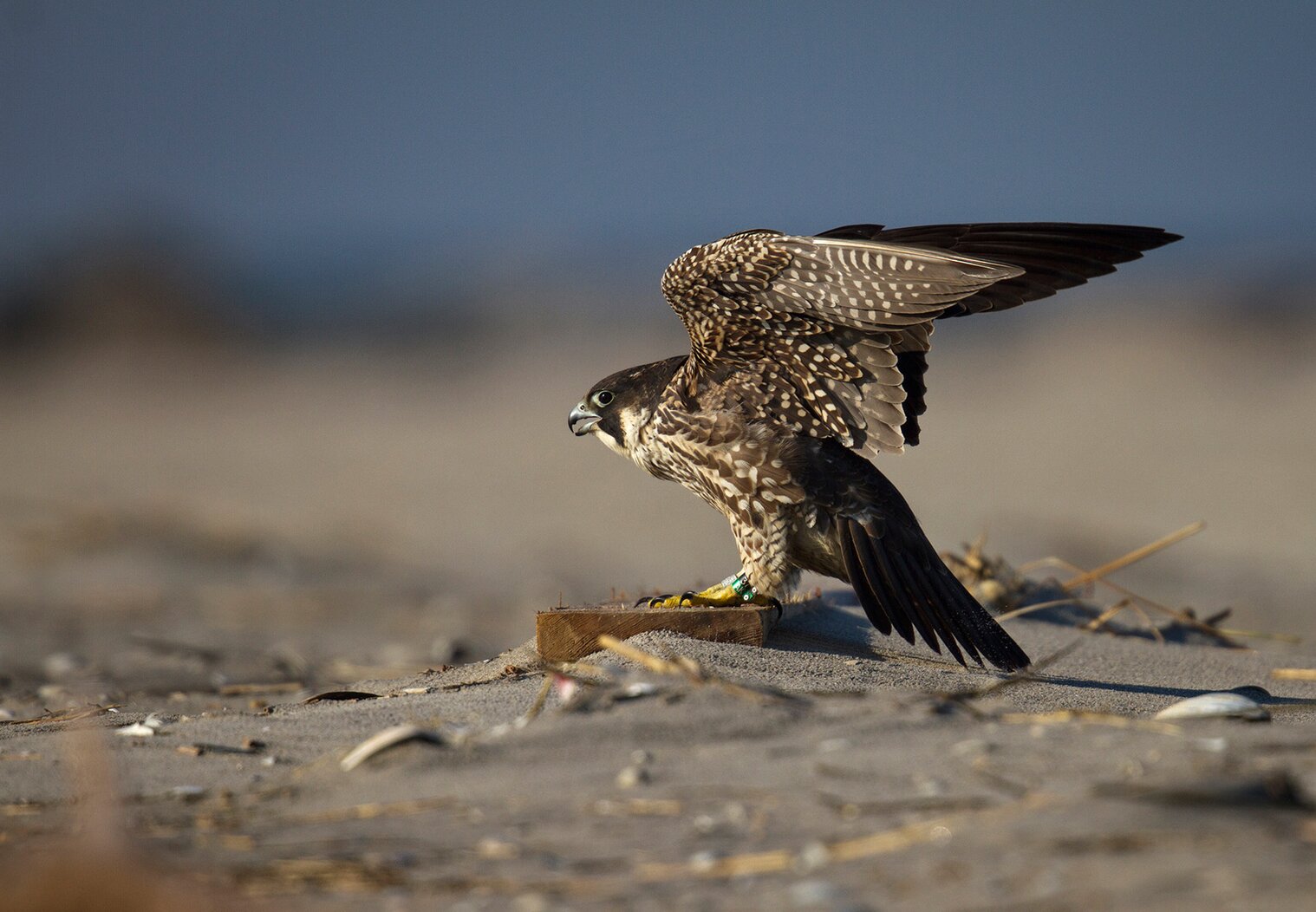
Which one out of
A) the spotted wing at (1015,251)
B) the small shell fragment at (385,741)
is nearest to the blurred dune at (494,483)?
the spotted wing at (1015,251)

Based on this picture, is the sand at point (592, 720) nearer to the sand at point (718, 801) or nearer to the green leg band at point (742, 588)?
the sand at point (718, 801)

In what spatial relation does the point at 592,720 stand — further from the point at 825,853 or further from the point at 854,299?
the point at 854,299

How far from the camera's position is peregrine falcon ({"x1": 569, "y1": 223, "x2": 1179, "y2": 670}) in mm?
4043

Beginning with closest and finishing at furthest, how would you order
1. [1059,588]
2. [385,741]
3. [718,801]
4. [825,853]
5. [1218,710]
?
1. [825,853]
2. [718,801]
3. [385,741]
4. [1218,710]
5. [1059,588]

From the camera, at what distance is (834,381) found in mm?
4320

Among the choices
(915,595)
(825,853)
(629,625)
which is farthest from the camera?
(915,595)

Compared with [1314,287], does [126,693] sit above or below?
below

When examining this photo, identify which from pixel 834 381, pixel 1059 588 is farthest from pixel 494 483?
pixel 834 381

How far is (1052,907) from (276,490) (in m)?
13.0

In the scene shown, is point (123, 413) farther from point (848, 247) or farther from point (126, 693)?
point (848, 247)

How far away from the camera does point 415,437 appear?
1959 centimetres

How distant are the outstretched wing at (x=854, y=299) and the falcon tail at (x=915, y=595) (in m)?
0.31

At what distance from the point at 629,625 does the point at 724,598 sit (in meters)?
0.48

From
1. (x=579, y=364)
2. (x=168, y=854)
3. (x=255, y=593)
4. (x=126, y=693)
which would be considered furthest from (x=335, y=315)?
(x=168, y=854)
